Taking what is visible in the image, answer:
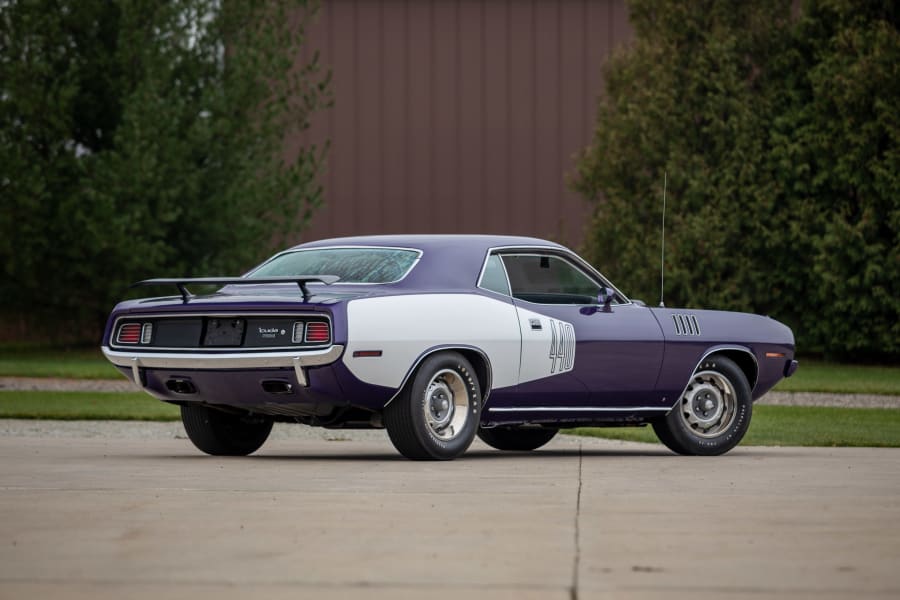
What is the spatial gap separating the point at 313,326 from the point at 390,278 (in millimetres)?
824

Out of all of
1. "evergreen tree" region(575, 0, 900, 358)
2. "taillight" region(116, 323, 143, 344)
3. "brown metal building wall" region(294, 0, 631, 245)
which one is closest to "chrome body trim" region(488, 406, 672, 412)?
"taillight" region(116, 323, 143, 344)

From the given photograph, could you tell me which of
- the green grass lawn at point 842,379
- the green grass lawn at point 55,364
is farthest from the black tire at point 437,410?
the green grass lawn at point 55,364

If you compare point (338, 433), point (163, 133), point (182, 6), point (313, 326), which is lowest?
point (338, 433)

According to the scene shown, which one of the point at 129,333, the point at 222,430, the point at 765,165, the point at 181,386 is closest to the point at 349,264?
the point at 181,386

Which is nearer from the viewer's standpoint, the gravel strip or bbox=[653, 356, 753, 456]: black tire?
bbox=[653, 356, 753, 456]: black tire

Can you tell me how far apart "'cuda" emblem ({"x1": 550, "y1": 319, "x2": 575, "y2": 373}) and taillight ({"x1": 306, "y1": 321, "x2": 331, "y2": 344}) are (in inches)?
70.5

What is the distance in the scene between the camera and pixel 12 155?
111ft

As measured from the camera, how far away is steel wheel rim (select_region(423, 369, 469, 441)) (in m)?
11.0

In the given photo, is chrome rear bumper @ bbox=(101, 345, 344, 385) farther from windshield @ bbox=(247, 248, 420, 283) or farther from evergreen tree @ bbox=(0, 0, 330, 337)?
evergreen tree @ bbox=(0, 0, 330, 337)

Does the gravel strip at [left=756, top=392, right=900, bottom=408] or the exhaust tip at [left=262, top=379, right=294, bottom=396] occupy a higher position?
the exhaust tip at [left=262, top=379, right=294, bottom=396]

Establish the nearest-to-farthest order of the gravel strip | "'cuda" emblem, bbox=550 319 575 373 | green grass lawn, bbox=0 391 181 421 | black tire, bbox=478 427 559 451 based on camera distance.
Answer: "'cuda" emblem, bbox=550 319 575 373 → black tire, bbox=478 427 559 451 → green grass lawn, bbox=0 391 181 421 → the gravel strip

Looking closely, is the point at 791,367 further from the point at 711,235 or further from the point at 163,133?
the point at 163,133

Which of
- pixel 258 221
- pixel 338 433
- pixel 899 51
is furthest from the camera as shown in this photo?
pixel 258 221

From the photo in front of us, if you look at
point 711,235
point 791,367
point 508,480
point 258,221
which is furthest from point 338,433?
point 258,221
